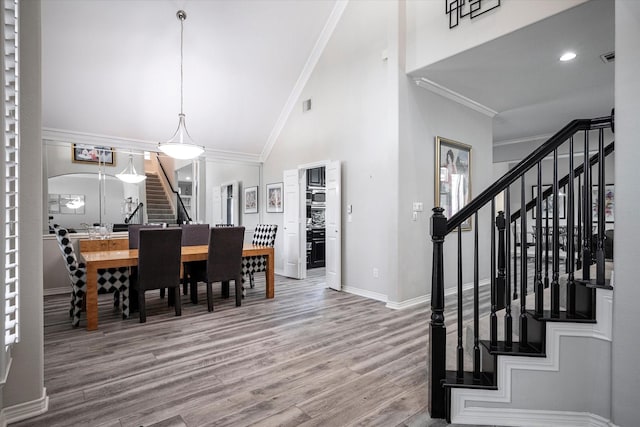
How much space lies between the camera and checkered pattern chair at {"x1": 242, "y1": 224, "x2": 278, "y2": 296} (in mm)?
4914

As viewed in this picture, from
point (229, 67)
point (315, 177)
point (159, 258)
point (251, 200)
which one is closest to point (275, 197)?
point (251, 200)

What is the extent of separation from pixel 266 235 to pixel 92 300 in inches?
97.5

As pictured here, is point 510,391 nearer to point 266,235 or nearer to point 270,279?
point 270,279

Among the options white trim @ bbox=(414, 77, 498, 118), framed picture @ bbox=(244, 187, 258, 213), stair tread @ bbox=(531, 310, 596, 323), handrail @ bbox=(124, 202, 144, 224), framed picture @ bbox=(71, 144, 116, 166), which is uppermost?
white trim @ bbox=(414, 77, 498, 118)

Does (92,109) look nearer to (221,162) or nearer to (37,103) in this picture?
(221,162)

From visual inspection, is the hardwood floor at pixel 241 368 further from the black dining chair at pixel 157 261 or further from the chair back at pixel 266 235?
the chair back at pixel 266 235

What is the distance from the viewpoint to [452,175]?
15.6 feet

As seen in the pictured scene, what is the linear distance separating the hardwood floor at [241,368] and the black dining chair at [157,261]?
0.38 m

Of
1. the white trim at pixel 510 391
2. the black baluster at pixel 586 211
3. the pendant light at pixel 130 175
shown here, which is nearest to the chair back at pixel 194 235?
the pendant light at pixel 130 175

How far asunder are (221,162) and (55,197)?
271cm

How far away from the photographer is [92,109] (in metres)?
5.05

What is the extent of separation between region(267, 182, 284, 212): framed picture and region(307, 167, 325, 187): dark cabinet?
74cm

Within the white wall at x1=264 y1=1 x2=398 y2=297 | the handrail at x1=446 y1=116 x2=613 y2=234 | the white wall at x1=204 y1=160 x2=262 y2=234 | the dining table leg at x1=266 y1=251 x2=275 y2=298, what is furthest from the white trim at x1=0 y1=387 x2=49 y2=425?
the white wall at x1=204 y1=160 x2=262 y2=234

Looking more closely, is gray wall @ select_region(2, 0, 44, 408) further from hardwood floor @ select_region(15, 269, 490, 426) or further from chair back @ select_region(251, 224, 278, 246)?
chair back @ select_region(251, 224, 278, 246)
